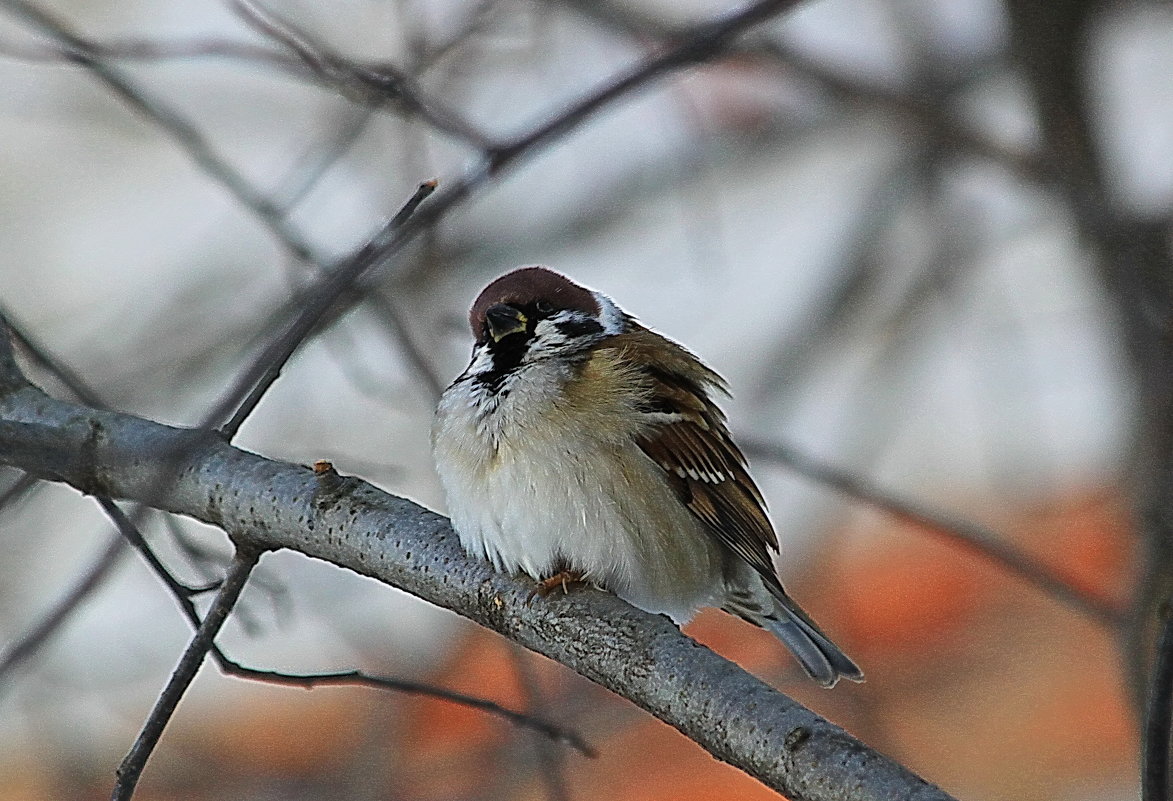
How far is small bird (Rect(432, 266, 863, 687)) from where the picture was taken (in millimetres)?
1720

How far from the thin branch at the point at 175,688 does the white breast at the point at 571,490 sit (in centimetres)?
39

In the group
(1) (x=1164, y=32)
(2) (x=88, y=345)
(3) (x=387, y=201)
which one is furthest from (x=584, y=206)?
(1) (x=1164, y=32)

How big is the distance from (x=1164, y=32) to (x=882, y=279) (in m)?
1.65

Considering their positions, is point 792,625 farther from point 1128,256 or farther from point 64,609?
point 64,609

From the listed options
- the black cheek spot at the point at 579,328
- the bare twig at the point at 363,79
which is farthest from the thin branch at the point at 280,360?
the black cheek spot at the point at 579,328

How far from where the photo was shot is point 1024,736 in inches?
175

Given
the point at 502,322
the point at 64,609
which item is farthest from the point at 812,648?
the point at 64,609

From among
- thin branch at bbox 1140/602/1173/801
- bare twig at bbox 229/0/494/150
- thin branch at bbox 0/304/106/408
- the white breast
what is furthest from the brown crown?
thin branch at bbox 1140/602/1173/801

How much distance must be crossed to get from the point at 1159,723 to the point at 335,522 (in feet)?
2.51

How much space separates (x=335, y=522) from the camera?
1.37 metres

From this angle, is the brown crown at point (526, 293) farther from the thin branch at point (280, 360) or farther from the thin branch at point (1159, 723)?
the thin branch at point (1159, 723)

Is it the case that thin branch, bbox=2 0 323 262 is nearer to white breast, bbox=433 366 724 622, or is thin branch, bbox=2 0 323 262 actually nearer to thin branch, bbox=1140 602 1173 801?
white breast, bbox=433 366 724 622

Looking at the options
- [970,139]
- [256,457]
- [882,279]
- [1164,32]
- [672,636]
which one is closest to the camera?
[672,636]

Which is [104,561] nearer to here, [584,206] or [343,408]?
[584,206]
